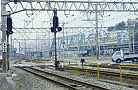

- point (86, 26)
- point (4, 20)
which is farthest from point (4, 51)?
point (86, 26)

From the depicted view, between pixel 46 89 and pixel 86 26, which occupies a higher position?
pixel 86 26

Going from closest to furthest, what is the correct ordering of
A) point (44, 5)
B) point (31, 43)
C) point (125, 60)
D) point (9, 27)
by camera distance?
point (9, 27), point (44, 5), point (125, 60), point (31, 43)

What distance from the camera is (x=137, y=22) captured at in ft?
247

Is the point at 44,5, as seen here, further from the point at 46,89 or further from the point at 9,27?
the point at 46,89

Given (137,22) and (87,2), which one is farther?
(137,22)

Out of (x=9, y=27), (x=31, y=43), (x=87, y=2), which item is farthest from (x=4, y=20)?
(x=31, y=43)

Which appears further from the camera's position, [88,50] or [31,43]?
[31,43]

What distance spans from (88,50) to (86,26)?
21.3 meters

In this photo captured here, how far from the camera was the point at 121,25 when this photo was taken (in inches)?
3760

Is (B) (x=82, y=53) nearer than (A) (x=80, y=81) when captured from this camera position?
No

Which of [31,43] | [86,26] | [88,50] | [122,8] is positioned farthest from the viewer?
[31,43]

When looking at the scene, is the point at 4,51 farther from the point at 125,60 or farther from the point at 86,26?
the point at 86,26

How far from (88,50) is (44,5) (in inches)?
2055

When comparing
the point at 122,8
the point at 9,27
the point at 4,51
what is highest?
the point at 122,8
